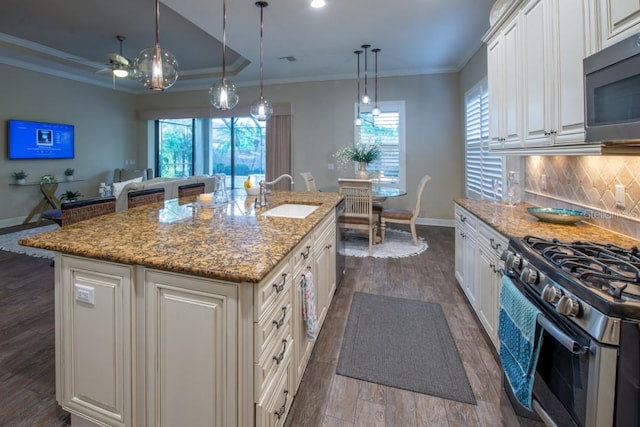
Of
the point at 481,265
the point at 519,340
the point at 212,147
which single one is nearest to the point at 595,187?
the point at 481,265

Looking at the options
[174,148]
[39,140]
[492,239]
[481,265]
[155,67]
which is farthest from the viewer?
[174,148]

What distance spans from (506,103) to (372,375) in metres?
2.33

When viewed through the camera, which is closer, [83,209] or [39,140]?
[83,209]

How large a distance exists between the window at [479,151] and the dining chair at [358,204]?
61.8 inches

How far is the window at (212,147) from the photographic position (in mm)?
7551

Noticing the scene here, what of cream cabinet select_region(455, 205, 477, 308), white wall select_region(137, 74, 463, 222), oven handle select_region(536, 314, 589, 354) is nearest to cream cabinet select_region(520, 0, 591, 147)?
cream cabinet select_region(455, 205, 477, 308)

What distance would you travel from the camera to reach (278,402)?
4.69 feet

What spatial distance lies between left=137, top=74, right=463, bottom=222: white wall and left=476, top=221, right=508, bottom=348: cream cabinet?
13.1 feet

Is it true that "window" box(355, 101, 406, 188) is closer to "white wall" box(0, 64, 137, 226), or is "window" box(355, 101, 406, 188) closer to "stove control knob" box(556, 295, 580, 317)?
"stove control knob" box(556, 295, 580, 317)

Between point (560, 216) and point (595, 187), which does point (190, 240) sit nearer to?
point (560, 216)

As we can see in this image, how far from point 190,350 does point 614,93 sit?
6.31 feet

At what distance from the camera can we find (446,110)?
601cm

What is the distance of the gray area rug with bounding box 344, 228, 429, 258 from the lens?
4.43 meters

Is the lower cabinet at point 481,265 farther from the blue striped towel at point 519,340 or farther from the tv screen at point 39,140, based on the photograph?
the tv screen at point 39,140
